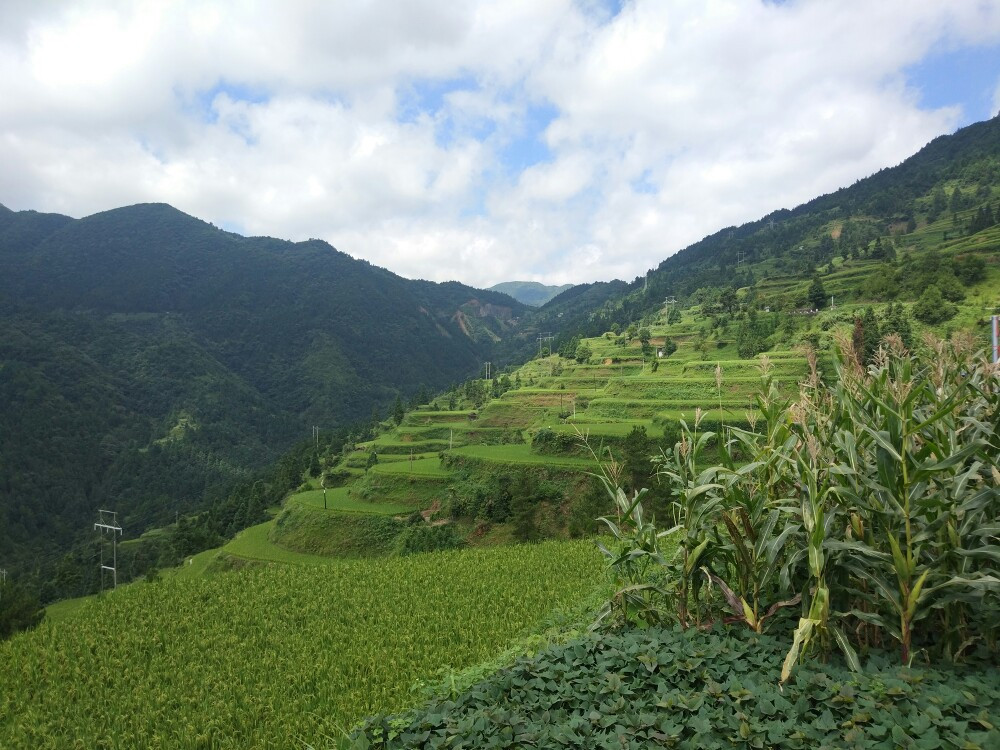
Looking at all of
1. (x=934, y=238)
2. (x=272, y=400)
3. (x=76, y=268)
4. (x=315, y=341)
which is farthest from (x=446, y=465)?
(x=76, y=268)

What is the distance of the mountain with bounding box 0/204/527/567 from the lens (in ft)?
261

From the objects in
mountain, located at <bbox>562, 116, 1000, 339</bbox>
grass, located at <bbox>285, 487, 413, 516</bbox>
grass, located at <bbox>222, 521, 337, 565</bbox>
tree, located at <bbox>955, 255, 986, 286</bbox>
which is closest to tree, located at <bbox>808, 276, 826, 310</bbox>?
mountain, located at <bbox>562, 116, 1000, 339</bbox>

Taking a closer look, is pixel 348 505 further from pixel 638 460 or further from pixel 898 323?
pixel 898 323

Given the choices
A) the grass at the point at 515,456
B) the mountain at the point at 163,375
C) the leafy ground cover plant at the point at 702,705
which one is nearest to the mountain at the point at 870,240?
the grass at the point at 515,456

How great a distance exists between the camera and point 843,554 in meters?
3.58

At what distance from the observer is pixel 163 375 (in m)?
118

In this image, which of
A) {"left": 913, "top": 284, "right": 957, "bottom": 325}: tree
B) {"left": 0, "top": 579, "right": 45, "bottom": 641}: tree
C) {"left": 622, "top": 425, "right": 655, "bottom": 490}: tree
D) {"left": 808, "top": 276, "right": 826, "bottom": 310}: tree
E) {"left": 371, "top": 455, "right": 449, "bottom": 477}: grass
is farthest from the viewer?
{"left": 808, "top": 276, "right": 826, "bottom": 310}: tree

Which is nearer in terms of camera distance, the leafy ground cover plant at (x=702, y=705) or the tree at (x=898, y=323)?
the leafy ground cover plant at (x=702, y=705)

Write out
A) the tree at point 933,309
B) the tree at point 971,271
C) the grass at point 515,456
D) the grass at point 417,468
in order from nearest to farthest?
the grass at point 515,456 < the grass at point 417,468 < the tree at point 933,309 < the tree at point 971,271

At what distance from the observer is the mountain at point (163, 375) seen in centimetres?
7962

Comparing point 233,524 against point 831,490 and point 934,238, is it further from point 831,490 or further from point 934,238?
point 934,238

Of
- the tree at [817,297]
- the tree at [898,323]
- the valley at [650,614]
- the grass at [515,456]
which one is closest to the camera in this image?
the valley at [650,614]

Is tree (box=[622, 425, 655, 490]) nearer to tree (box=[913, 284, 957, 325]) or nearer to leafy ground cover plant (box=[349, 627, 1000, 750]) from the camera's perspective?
leafy ground cover plant (box=[349, 627, 1000, 750])

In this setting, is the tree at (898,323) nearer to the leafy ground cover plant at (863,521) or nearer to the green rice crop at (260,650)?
the green rice crop at (260,650)
